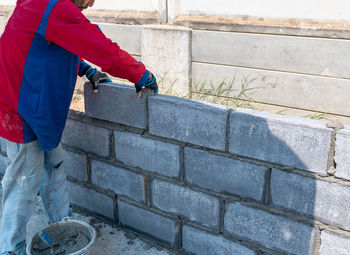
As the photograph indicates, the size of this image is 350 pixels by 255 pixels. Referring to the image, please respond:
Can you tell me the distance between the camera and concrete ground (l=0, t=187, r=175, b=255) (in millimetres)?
3104

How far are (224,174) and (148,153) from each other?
616 mm

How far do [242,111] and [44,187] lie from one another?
161 centimetres

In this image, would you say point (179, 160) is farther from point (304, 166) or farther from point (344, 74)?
point (344, 74)

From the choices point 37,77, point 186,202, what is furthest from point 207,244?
point 37,77

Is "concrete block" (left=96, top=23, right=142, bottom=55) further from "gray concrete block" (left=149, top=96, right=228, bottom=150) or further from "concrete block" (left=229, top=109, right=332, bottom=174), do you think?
"concrete block" (left=229, top=109, right=332, bottom=174)

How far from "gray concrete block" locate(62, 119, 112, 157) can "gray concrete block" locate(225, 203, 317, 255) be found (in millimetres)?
1095

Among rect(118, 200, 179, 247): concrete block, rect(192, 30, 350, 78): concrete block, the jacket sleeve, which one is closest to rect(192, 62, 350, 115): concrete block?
rect(192, 30, 350, 78): concrete block

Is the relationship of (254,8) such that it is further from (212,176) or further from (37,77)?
(37,77)

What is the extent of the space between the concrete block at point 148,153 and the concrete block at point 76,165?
0.40m

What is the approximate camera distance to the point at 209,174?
9.11ft

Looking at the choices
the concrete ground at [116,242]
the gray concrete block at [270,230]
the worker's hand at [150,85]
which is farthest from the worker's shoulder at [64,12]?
the concrete ground at [116,242]

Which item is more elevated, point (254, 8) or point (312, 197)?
point (254, 8)

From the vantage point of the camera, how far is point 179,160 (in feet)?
9.49

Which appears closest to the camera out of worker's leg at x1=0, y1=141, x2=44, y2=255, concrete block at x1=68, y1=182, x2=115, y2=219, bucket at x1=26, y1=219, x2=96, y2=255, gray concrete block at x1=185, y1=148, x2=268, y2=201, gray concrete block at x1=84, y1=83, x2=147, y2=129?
gray concrete block at x1=185, y1=148, x2=268, y2=201
